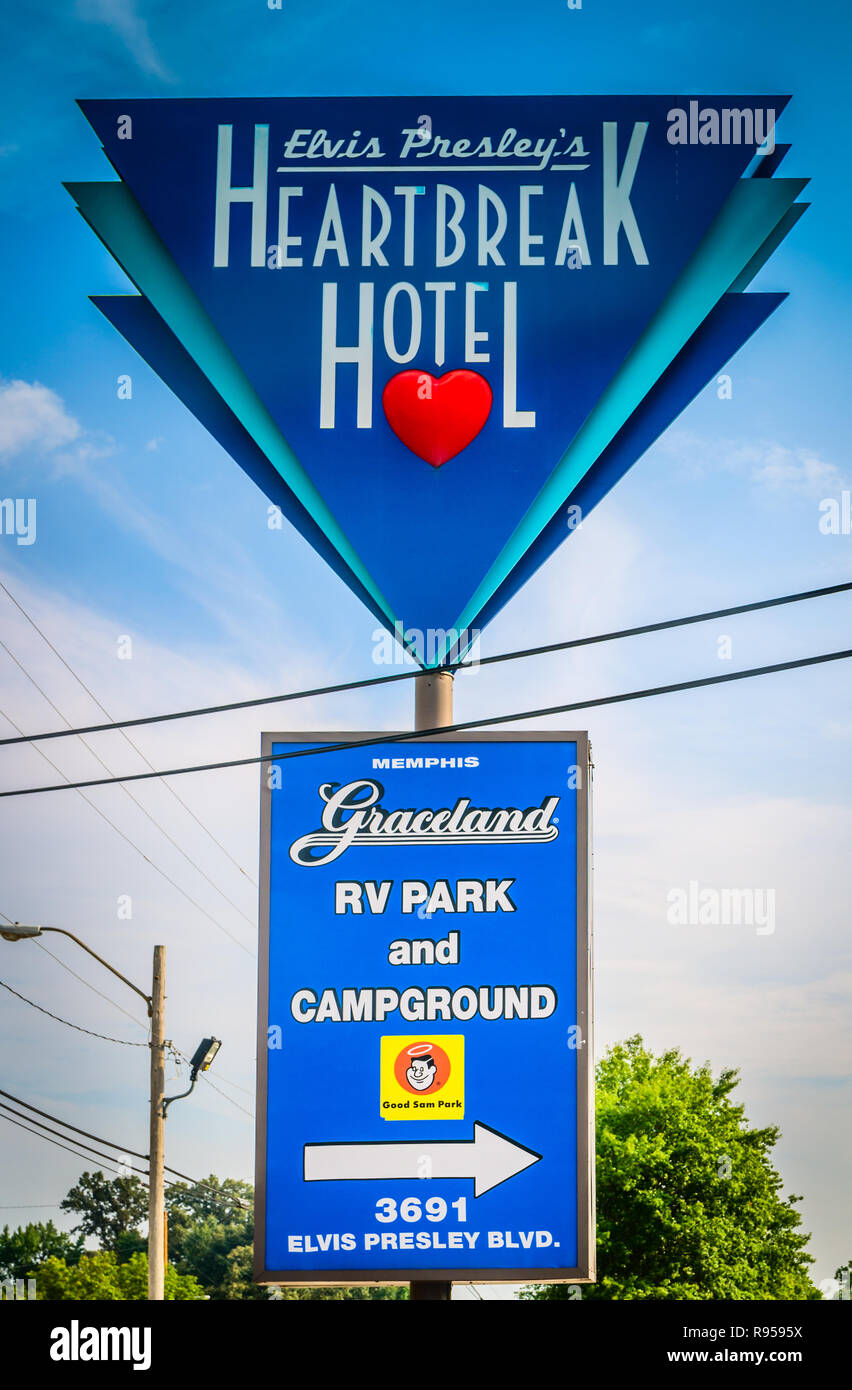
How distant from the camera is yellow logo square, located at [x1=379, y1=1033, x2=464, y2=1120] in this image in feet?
27.8

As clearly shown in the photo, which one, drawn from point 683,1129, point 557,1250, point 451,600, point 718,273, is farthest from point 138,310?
point 683,1129

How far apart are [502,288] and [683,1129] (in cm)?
3126

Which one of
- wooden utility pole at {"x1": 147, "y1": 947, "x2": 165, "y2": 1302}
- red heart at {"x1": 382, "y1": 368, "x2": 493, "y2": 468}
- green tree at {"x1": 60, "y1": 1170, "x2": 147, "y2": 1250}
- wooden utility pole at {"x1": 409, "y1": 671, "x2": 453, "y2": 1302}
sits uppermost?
red heart at {"x1": 382, "y1": 368, "x2": 493, "y2": 468}

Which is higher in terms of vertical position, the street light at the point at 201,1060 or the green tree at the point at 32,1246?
the street light at the point at 201,1060

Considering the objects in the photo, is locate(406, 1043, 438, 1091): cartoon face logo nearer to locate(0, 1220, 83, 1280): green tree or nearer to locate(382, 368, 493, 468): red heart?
locate(382, 368, 493, 468): red heart

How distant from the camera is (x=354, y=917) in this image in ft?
28.9

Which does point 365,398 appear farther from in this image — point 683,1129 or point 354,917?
point 683,1129

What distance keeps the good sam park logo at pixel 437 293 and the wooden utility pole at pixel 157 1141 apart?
862 cm

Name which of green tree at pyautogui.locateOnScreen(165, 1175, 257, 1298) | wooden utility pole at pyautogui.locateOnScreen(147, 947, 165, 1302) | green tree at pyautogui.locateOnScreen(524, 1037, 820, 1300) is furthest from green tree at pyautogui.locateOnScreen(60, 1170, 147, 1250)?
wooden utility pole at pyautogui.locateOnScreen(147, 947, 165, 1302)

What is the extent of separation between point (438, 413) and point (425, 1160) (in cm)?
538

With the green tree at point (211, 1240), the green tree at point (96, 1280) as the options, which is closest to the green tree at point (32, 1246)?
the green tree at point (211, 1240)

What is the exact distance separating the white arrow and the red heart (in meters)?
4.90

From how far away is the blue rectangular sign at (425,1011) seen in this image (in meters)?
8.38

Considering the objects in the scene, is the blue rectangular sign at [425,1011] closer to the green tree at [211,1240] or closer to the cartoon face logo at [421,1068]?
the cartoon face logo at [421,1068]
